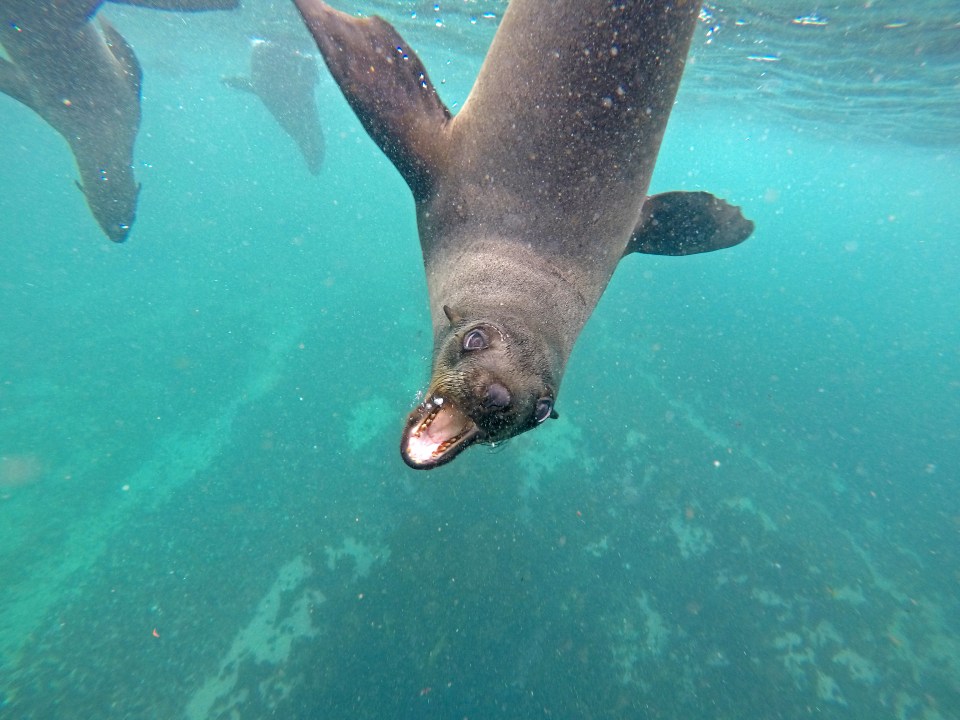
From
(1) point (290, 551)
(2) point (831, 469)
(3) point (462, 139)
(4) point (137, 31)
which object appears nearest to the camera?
(3) point (462, 139)

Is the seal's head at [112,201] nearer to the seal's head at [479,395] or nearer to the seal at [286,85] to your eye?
the seal's head at [479,395]

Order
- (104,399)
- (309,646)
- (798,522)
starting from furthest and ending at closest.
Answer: (104,399) → (798,522) → (309,646)

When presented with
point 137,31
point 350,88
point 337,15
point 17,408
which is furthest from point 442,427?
point 137,31

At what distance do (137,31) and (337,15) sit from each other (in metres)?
36.3

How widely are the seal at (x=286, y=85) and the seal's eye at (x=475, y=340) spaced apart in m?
20.8

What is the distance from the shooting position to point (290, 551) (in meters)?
8.77

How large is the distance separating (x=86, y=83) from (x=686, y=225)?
33.3 feet

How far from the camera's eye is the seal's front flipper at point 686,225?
4.06 metres

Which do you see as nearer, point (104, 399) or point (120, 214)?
point (120, 214)

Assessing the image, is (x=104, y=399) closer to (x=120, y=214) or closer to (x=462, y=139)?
(x=120, y=214)

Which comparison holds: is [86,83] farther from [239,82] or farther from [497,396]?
[239,82]

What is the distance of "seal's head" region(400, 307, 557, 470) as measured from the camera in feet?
5.21

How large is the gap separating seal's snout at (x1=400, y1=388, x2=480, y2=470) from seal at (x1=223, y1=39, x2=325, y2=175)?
21126 mm

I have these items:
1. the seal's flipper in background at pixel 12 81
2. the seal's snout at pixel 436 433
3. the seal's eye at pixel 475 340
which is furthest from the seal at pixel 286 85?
the seal's snout at pixel 436 433
